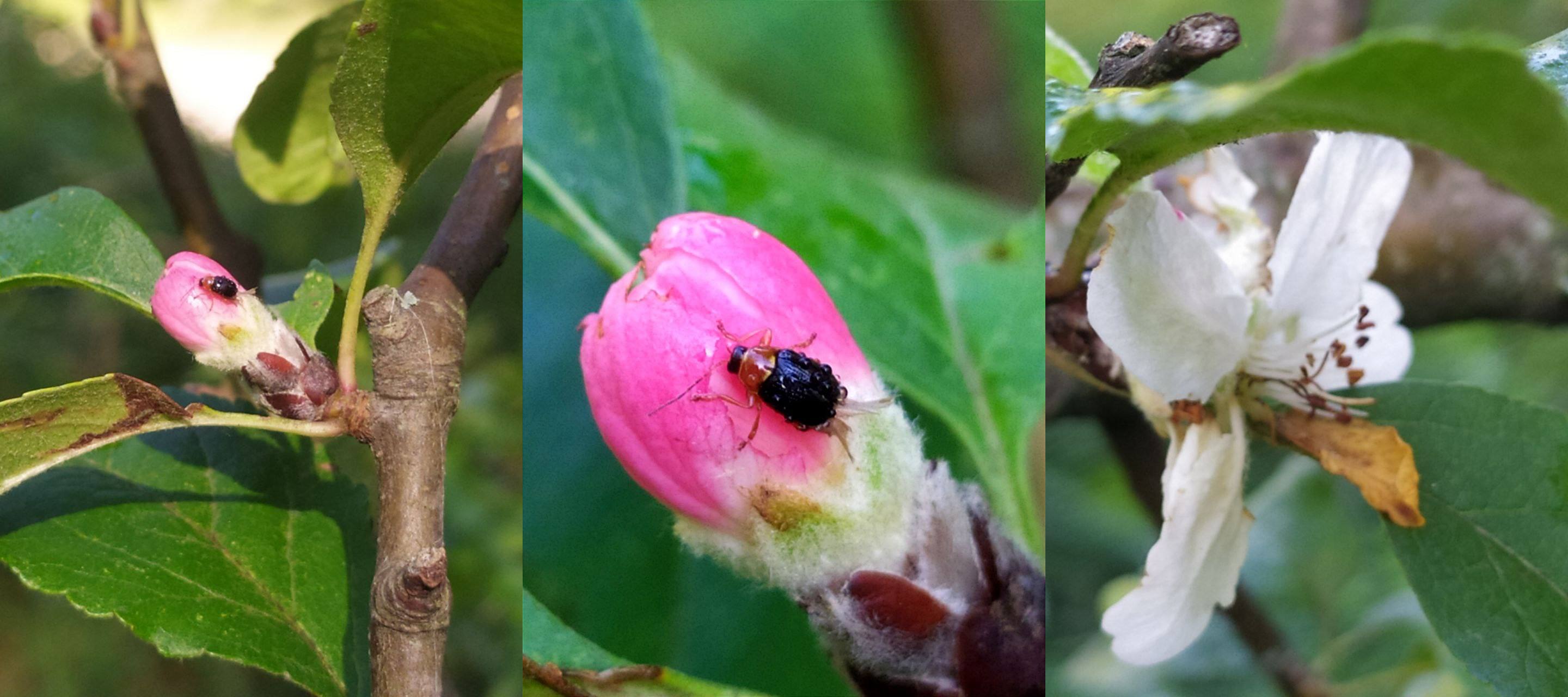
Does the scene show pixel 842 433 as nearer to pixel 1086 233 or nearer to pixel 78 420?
pixel 1086 233

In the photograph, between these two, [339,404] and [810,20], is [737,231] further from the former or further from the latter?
[810,20]

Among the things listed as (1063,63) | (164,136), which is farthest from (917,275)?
(164,136)

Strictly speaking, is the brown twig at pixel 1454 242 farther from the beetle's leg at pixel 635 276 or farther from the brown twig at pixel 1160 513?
the beetle's leg at pixel 635 276

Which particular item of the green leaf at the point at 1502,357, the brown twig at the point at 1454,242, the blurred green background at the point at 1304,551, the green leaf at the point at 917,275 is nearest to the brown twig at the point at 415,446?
the green leaf at the point at 917,275

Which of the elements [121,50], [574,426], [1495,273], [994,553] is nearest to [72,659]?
[121,50]

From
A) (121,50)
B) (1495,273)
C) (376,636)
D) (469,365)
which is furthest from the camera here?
(469,365)

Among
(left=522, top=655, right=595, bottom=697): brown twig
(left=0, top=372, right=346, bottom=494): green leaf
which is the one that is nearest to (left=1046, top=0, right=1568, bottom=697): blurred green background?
(left=522, top=655, right=595, bottom=697): brown twig
